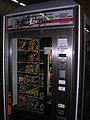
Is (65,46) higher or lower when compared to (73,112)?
higher

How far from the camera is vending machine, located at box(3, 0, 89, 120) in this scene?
4.96ft

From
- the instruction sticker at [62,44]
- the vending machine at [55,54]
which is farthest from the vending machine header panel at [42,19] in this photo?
the instruction sticker at [62,44]

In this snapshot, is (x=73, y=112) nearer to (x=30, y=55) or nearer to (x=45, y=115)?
(x=45, y=115)

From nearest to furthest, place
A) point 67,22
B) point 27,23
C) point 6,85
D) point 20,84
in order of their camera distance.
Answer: point 67,22 < point 27,23 < point 6,85 < point 20,84

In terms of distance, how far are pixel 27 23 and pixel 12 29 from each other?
0.22 meters

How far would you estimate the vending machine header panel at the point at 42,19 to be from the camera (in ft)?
4.99

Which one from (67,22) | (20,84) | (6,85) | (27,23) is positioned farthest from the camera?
(20,84)

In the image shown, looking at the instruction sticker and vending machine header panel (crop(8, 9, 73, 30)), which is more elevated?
vending machine header panel (crop(8, 9, 73, 30))

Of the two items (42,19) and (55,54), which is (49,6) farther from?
(55,54)

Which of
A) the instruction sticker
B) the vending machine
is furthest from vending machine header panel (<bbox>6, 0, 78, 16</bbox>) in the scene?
the instruction sticker

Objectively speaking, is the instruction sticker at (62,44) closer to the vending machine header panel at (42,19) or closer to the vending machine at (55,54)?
the vending machine at (55,54)

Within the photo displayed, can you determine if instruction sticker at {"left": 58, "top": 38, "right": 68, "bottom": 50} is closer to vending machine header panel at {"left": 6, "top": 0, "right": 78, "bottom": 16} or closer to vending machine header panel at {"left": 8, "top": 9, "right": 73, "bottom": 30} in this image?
vending machine header panel at {"left": 8, "top": 9, "right": 73, "bottom": 30}

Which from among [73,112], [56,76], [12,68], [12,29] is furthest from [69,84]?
[12,29]

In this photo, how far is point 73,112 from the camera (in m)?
1.53
